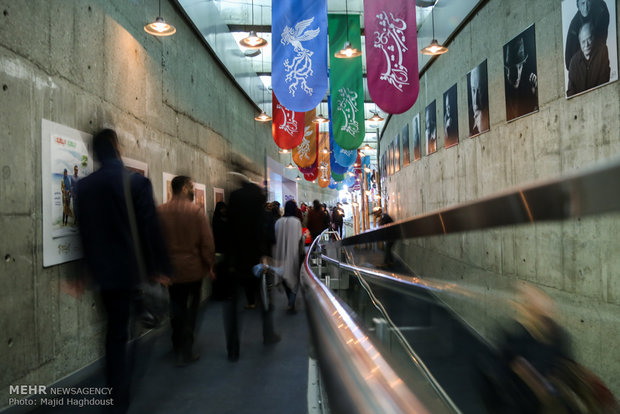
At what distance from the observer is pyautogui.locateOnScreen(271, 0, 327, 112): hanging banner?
6.01 m

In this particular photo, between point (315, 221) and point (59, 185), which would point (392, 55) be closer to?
point (59, 185)

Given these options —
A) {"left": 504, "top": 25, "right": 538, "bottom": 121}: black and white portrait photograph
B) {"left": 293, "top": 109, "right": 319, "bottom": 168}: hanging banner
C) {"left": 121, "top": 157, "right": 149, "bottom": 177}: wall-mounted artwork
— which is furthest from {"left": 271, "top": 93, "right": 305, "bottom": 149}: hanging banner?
{"left": 504, "top": 25, "right": 538, "bottom": 121}: black and white portrait photograph

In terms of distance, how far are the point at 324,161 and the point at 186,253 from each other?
638 inches

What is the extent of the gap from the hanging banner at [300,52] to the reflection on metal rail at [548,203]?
17.6 ft

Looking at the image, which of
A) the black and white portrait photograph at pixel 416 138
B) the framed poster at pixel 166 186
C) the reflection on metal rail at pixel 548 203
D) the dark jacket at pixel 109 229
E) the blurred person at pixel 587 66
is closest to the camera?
the reflection on metal rail at pixel 548 203

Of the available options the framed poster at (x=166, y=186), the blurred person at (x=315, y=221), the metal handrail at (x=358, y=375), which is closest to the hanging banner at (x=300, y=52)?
the framed poster at (x=166, y=186)

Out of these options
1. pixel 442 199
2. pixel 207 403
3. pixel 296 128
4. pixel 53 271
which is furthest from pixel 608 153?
pixel 296 128

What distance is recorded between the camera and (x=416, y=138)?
11805 mm

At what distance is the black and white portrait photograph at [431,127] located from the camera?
9.62 meters

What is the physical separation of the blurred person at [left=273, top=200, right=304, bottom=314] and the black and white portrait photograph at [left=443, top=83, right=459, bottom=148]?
11.8 ft

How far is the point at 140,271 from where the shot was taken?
2.73 meters

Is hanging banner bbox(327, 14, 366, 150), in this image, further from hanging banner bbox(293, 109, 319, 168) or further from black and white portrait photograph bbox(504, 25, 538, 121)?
hanging banner bbox(293, 109, 319, 168)

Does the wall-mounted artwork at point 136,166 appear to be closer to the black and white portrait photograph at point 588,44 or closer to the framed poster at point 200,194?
the framed poster at point 200,194

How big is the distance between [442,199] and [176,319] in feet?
21.2
